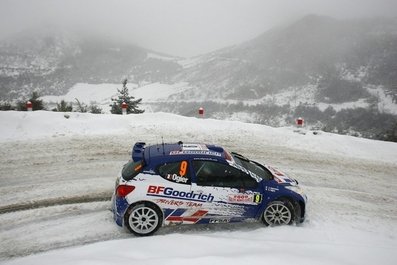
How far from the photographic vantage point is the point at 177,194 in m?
6.96

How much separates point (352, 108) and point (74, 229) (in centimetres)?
16207

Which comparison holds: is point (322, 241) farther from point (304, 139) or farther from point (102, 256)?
point (304, 139)

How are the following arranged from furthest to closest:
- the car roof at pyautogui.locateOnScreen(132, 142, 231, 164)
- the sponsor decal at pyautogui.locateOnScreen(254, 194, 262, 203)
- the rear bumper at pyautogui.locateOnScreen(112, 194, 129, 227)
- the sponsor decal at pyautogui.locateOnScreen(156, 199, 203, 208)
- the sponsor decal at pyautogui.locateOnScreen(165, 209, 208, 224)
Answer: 1. the sponsor decal at pyautogui.locateOnScreen(254, 194, 262, 203)
2. the car roof at pyautogui.locateOnScreen(132, 142, 231, 164)
3. the sponsor decal at pyautogui.locateOnScreen(165, 209, 208, 224)
4. the sponsor decal at pyautogui.locateOnScreen(156, 199, 203, 208)
5. the rear bumper at pyautogui.locateOnScreen(112, 194, 129, 227)

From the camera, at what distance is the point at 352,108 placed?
502 feet

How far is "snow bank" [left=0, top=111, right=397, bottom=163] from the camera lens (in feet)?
43.3

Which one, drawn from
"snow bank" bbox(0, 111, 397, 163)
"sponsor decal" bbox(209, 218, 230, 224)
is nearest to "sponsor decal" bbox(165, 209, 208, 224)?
"sponsor decal" bbox(209, 218, 230, 224)

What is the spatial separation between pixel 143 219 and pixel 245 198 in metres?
2.10

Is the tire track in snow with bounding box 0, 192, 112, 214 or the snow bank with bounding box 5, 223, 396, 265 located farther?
the tire track in snow with bounding box 0, 192, 112, 214

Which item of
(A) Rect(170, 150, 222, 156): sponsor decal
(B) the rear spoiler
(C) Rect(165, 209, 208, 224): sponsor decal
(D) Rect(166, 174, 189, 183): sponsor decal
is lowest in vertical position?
(C) Rect(165, 209, 208, 224): sponsor decal

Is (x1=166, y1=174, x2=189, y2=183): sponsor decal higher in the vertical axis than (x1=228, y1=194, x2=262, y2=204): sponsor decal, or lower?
higher

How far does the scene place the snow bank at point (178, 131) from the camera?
13195mm

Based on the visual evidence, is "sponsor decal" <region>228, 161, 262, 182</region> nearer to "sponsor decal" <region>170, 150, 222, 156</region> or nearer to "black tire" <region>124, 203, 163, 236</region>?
"sponsor decal" <region>170, 150, 222, 156</region>

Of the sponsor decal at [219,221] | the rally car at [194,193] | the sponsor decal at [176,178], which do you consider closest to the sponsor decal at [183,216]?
the rally car at [194,193]

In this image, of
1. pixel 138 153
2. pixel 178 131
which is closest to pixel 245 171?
pixel 138 153
